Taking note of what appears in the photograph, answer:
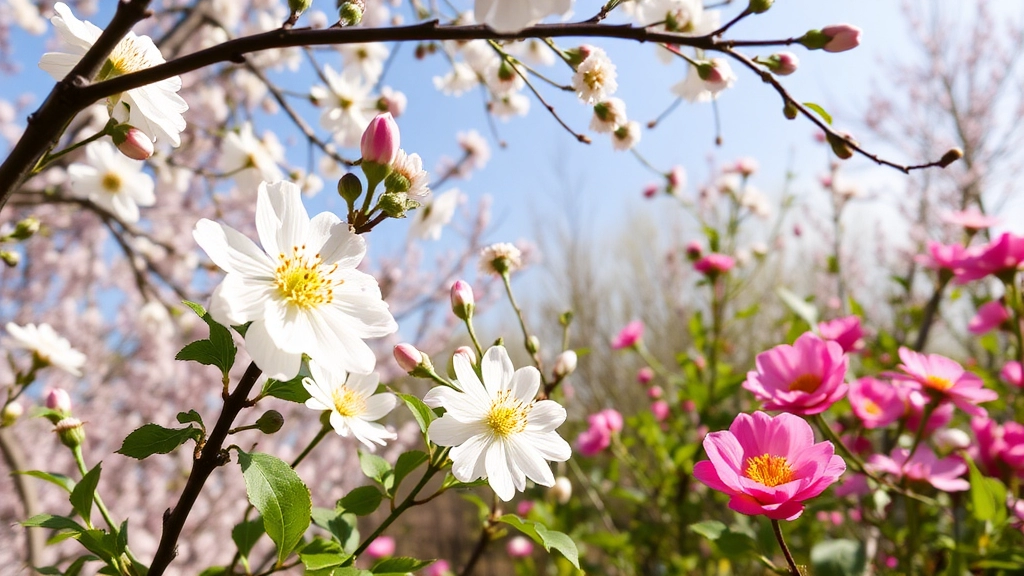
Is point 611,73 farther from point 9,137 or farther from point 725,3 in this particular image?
point 9,137

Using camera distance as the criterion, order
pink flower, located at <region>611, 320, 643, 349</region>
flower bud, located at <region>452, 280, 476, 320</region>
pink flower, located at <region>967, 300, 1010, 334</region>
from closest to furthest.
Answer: flower bud, located at <region>452, 280, 476, 320</region> → pink flower, located at <region>967, 300, 1010, 334</region> → pink flower, located at <region>611, 320, 643, 349</region>

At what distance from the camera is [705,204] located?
2.61 meters

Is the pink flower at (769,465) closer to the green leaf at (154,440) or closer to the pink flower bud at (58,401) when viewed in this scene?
the green leaf at (154,440)

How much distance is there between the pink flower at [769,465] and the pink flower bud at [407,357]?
21cm

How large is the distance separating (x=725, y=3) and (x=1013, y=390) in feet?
3.96

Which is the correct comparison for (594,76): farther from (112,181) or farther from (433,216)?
(112,181)

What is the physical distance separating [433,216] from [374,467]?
745 mm

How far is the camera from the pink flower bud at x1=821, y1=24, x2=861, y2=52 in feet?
1.34

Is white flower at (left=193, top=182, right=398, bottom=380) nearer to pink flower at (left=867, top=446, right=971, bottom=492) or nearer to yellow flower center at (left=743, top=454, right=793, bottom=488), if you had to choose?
yellow flower center at (left=743, top=454, right=793, bottom=488)

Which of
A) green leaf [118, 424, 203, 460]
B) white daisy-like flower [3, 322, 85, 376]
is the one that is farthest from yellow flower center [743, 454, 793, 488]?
white daisy-like flower [3, 322, 85, 376]

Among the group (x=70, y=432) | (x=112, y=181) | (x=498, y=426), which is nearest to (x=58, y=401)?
(x=70, y=432)

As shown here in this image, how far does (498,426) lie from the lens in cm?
41

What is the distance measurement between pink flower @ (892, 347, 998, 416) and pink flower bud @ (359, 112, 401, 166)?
567mm

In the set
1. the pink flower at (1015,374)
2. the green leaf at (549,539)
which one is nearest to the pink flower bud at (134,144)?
the green leaf at (549,539)
